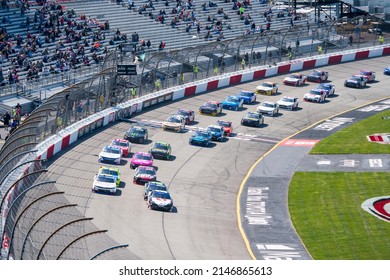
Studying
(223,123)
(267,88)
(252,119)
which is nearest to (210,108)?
(252,119)

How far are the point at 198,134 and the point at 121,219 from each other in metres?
17.6

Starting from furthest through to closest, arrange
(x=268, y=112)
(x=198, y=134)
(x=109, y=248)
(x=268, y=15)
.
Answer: (x=268, y=15), (x=268, y=112), (x=198, y=134), (x=109, y=248)

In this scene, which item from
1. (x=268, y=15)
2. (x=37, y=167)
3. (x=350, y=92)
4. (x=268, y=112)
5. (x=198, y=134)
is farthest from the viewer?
(x=268, y=15)

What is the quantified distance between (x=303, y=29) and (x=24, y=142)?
152 ft

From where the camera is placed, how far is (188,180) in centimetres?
6266

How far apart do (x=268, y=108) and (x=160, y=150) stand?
15612mm

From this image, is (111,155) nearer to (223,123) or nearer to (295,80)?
(223,123)

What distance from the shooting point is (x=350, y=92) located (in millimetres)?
88750

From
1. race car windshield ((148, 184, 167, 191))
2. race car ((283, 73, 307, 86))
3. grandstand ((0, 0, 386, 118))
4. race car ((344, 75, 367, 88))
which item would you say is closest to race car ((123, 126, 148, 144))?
grandstand ((0, 0, 386, 118))

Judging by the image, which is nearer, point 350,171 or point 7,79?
point 350,171

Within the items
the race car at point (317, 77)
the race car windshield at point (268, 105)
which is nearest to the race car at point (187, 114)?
the race car windshield at point (268, 105)

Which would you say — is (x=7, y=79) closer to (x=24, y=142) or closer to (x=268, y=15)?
(x=24, y=142)

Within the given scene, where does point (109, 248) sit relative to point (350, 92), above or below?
above

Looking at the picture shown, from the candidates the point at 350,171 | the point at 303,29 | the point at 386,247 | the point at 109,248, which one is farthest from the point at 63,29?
the point at 109,248
